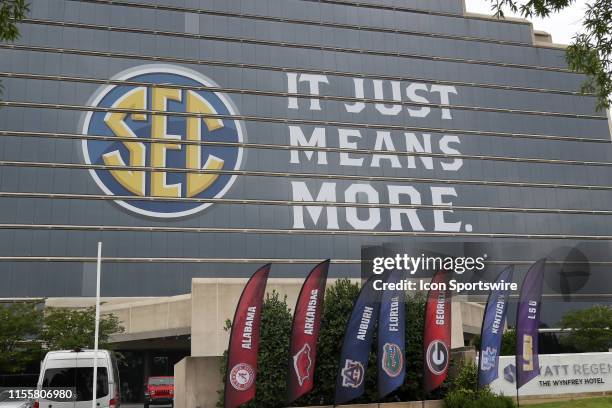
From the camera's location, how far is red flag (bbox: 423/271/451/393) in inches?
915

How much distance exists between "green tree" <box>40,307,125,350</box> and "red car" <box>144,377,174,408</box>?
3.73 meters

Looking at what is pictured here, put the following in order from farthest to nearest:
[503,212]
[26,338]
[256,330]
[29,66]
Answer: [503,212]
[29,66]
[26,338]
[256,330]

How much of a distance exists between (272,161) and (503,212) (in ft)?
78.7

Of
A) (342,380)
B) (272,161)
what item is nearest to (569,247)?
(272,161)

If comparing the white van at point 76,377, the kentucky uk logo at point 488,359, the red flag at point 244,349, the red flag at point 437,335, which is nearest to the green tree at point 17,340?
the white van at point 76,377

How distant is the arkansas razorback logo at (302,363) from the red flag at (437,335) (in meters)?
4.16

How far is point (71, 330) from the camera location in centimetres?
3928

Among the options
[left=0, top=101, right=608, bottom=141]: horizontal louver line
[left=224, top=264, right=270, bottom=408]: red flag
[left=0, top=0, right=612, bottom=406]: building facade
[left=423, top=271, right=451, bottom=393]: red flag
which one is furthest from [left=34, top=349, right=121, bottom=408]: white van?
[left=0, top=101, right=608, bottom=141]: horizontal louver line

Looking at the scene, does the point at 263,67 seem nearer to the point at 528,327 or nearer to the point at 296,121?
the point at 296,121

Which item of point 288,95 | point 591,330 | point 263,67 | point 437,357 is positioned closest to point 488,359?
point 437,357

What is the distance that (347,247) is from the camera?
6178 cm

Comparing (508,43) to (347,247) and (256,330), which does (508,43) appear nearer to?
(347,247)

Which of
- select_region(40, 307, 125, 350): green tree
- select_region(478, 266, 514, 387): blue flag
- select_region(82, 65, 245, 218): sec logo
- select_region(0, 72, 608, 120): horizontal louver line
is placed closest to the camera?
select_region(478, 266, 514, 387): blue flag

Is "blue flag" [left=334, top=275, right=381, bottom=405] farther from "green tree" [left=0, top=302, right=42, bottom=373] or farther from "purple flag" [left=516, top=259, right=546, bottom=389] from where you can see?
"green tree" [left=0, top=302, right=42, bottom=373]
